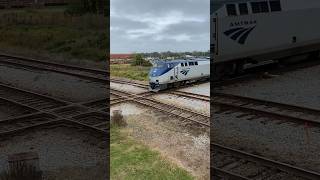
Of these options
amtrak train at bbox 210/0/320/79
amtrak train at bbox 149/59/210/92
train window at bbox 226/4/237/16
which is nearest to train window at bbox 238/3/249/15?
amtrak train at bbox 210/0/320/79

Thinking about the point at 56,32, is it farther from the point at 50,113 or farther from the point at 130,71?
the point at 130,71

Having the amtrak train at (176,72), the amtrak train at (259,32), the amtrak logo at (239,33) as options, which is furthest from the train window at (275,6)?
the amtrak train at (176,72)

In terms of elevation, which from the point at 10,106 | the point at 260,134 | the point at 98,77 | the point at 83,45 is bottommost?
the point at 260,134

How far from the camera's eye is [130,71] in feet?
21.4

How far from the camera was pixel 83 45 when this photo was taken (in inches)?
297

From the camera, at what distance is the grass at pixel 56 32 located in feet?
22.7

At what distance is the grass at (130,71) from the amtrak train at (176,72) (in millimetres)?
132

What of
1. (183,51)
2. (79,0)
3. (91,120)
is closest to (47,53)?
(79,0)

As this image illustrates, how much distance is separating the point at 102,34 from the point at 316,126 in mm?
3789

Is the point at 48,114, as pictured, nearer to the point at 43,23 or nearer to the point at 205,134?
the point at 43,23

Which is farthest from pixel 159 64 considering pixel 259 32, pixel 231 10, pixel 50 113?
pixel 259 32

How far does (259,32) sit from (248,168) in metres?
3.71

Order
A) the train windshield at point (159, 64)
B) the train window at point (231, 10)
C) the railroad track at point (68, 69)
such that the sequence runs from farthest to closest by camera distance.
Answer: the train window at point (231, 10)
the railroad track at point (68, 69)
the train windshield at point (159, 64)

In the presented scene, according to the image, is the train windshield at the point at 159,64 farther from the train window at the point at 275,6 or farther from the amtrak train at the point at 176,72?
the train window at the point at 275,6
